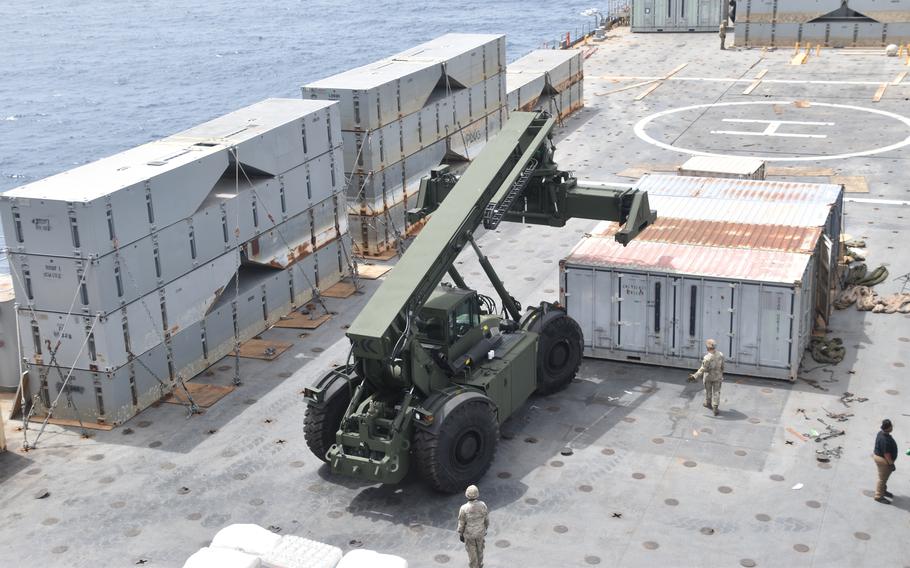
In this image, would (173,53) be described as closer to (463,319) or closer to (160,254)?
(160,254)

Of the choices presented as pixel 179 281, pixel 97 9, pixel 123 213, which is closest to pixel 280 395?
pixel 179 281

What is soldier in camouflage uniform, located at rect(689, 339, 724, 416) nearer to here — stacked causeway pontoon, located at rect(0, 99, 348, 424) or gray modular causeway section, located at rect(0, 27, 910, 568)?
gray modular causeway section, located at rect(0, 27, 910, 568)

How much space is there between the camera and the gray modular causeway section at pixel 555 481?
57.3 feet

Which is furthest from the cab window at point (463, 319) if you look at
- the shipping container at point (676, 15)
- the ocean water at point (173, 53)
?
the shipping container at point (676, 15)

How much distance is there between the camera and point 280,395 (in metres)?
23.5

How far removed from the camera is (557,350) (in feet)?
74.2

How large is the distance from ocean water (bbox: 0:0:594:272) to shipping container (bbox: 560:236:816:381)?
29.9m

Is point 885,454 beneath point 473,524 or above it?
beneath

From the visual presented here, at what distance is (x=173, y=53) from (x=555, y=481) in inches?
3723

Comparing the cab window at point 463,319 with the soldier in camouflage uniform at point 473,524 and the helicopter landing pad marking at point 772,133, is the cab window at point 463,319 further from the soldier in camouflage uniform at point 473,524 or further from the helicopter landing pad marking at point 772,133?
the helicopter landing pad marking at point 772,133

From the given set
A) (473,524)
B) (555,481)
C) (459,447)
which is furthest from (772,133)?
(473,524)

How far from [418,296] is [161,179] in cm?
714

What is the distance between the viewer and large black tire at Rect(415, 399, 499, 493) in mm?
18266

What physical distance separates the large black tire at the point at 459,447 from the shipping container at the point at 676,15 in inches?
2060
